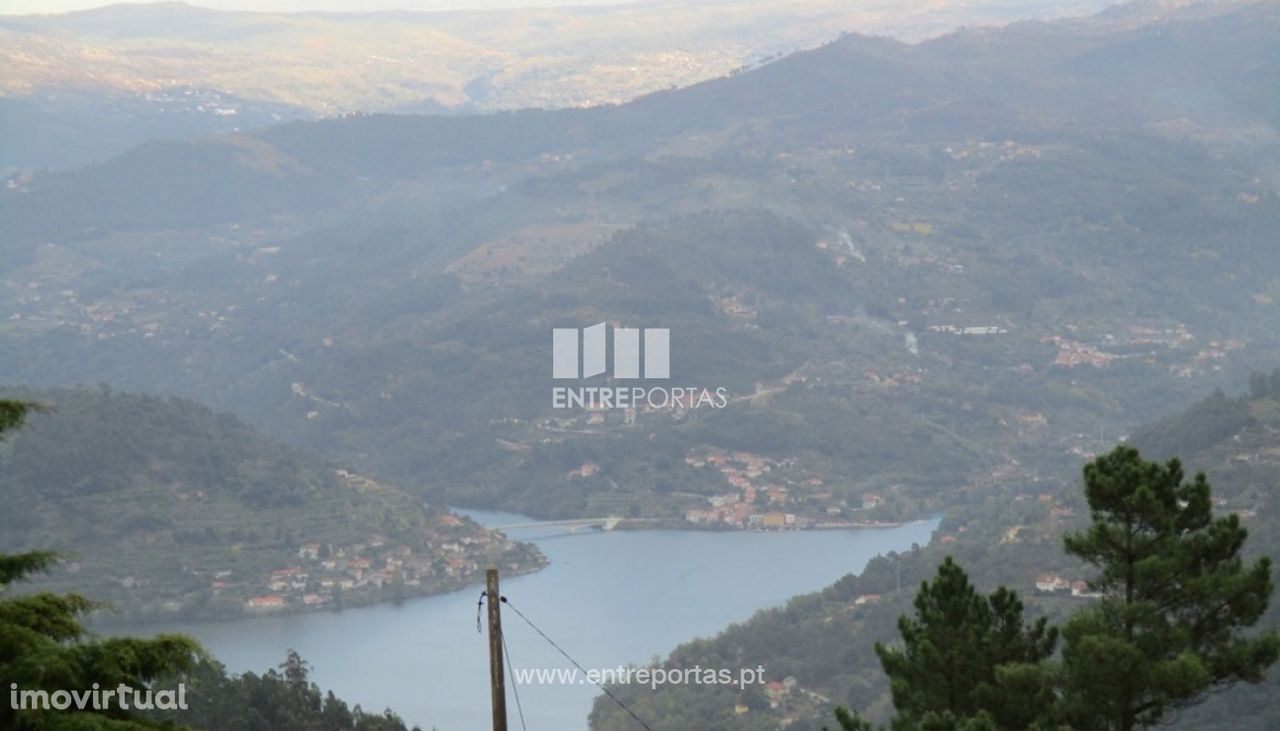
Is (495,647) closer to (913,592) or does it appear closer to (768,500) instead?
(913,592)

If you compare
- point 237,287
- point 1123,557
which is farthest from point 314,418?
point 1123,557

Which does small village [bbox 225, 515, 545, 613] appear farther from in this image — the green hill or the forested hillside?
the forested hillside

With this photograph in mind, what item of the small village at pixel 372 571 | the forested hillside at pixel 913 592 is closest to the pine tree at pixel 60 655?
the forested hillside at pixel 913 592

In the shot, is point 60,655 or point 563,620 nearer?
point 60,655

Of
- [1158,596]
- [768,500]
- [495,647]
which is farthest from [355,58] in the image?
[495,647]

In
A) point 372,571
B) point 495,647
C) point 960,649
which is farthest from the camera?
point 372,571

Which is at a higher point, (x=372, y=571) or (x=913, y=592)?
(x=372, y=571)

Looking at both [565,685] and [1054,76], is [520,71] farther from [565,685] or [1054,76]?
[565,685]
